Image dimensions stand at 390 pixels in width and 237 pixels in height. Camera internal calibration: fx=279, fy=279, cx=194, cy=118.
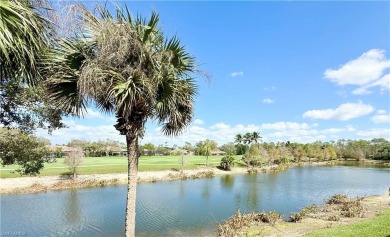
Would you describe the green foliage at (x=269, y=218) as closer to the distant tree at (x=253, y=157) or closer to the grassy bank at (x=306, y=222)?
the grassy bank at (x=306, y=222)

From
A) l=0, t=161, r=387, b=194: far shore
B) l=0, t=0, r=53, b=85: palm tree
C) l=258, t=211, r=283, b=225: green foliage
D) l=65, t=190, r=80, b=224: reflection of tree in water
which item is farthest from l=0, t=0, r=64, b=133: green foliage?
l=0, t=161, r=387, b=194: far shore

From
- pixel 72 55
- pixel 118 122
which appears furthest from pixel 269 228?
pixel 72 55

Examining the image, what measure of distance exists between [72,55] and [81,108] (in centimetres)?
133

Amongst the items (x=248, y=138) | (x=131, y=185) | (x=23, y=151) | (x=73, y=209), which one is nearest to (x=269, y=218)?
(x=131, y=185)

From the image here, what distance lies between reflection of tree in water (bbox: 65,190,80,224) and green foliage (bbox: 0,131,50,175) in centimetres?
1361

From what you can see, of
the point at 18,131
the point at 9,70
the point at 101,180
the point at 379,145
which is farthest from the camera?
the point at 379,145

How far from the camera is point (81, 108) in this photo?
714 cm

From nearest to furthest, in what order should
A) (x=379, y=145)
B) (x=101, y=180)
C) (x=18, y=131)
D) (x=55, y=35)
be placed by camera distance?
(x=55, y=35), (x=18, y=131), (x=101, y=180), (x=379, y=145)

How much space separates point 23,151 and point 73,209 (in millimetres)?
18629

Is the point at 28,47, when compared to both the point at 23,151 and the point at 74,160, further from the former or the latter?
the point at 74,160

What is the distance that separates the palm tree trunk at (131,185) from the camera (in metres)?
7.01

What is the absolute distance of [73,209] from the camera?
26.0 m

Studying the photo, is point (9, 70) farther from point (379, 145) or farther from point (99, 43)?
point (379, 145)

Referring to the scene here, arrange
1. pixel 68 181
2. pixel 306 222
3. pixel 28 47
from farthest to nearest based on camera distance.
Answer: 1. pixel 68 181
2. pixel 306 222
3. pixel 28 47
